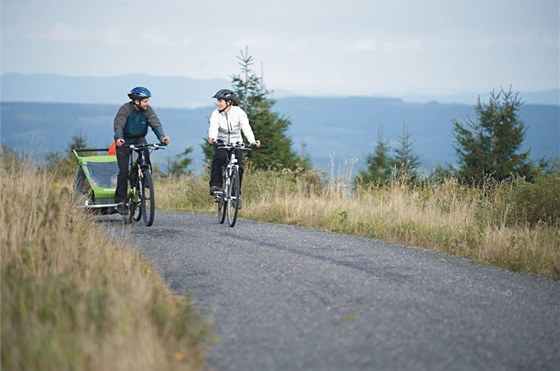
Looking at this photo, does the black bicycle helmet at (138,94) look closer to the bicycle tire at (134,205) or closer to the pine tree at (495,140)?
the bicycle tire at (134,205)

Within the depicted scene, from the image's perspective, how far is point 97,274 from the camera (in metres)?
6.89

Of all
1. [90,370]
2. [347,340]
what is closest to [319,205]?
[347,340]

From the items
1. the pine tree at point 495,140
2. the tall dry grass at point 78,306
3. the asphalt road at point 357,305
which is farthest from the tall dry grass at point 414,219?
the pine tree at point 495,140

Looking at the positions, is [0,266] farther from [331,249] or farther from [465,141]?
[465,141]

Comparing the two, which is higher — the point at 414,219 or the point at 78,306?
the point at 78,306

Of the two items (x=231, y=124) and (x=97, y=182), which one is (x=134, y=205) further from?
(x=231, y=124)

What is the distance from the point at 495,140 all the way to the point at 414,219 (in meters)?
21.6

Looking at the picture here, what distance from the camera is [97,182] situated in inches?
543

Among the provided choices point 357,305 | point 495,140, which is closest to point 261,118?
point 495,140

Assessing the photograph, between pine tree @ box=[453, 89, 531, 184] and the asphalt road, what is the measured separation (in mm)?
22590

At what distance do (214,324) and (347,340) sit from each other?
3.60 ft

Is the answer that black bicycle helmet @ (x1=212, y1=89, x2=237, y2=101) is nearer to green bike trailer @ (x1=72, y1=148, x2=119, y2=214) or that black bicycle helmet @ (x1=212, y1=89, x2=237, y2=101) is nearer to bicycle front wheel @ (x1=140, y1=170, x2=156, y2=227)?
bicycle front wheel @ (x1=140, y1=170, x2=156, y2=227)

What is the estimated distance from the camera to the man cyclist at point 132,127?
12461 mm

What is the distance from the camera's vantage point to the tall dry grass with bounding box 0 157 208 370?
485 cm
